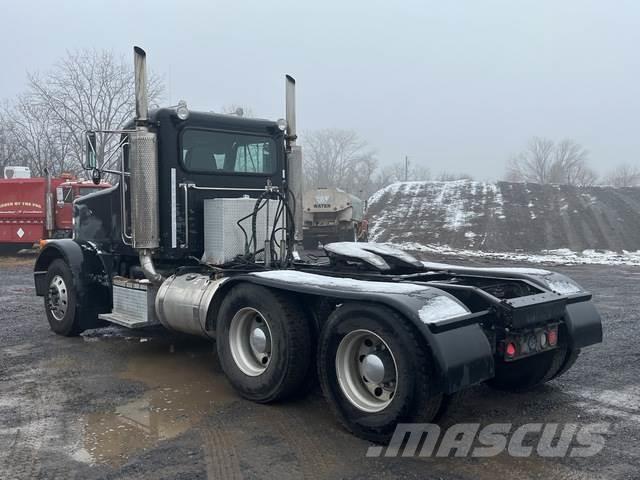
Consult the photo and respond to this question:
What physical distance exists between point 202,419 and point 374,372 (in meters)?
1.48

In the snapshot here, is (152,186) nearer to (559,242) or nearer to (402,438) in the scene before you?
(402,438)

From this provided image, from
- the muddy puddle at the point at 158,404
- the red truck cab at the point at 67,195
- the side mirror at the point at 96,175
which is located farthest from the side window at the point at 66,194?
the muddy puddle at the point at 158,404

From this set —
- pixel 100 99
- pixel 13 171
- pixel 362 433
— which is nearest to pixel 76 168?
pixel 100 99

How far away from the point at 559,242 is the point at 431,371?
22933 mm

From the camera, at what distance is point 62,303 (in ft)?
26.2

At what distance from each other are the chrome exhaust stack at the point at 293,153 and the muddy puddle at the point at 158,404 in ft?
7.17

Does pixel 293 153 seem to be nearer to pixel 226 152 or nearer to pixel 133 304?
pixel 226 152

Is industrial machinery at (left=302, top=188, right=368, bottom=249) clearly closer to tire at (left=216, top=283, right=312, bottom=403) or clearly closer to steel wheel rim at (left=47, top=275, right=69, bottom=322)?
steel wheel rim at (left=47, top=275, right=69, bottom=322)

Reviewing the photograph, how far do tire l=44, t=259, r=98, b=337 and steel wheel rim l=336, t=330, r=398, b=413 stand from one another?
430 centimetres

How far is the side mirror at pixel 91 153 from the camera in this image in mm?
6875

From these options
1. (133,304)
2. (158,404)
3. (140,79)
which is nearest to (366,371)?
(158,404)

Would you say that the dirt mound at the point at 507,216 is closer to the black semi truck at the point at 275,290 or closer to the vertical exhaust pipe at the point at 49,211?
the vertical exhaust pipe at the point at 49,211

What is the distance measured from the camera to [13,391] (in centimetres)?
580

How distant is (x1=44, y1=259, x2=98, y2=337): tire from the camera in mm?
7770
